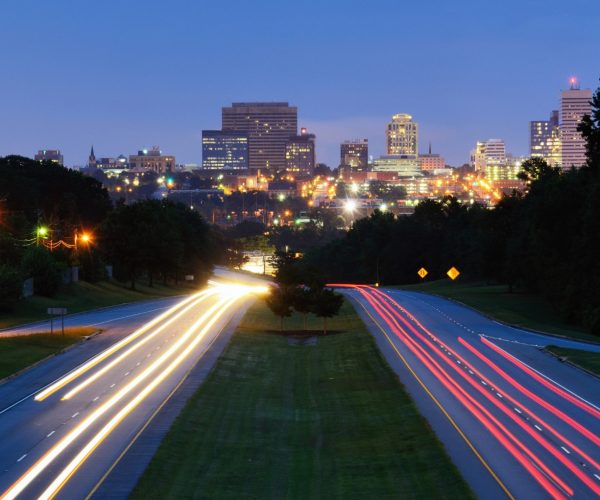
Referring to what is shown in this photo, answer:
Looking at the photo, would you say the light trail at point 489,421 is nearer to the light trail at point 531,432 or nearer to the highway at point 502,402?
the highway at point 502,402

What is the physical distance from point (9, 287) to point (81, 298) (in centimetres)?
1874

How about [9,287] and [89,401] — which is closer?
[89,401]

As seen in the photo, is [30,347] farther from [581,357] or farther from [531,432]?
[531,432]

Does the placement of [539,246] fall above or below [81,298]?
above

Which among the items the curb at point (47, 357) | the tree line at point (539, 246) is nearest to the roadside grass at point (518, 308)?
the tree line at point (539, 246)

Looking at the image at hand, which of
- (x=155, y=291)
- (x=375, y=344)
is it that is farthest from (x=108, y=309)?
(x=375, y=344)

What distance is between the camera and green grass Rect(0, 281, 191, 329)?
281ft

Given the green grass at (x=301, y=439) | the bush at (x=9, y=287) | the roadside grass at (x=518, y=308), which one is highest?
the bush at (x=9, y=287)

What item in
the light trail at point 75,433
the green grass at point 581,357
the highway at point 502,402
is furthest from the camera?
the green grass at point 581,357

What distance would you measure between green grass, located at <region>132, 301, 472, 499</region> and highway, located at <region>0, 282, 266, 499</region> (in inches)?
74.7

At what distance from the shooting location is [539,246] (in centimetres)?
10125

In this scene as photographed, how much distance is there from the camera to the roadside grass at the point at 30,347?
190 ft

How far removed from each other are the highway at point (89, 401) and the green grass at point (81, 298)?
11.8 ft

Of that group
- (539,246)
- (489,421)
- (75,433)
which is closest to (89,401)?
(75,433)
